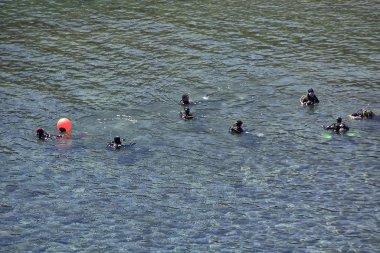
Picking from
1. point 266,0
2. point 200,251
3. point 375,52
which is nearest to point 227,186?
point 200,251

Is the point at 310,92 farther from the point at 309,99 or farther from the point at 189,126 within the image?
the point at 189,126

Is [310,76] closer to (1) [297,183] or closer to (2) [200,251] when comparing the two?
(1) [297,183]

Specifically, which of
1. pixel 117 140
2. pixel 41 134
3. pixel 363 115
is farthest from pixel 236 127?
pixel 41 134

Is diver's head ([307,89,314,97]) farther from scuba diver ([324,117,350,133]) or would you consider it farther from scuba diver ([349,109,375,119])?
scuba diver ([324,117,350,133])

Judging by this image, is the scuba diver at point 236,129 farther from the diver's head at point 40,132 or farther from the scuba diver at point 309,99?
the diver's head at point 40,132

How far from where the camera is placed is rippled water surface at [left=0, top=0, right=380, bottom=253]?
43.4m

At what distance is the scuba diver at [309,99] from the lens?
59531mm

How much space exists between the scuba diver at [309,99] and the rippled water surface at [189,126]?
1.24m

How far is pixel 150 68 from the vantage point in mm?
69125

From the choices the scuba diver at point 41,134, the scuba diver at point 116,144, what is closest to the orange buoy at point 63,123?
the scuba diver at point 41,134

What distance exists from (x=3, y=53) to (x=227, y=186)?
34.1m

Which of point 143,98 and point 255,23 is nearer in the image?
point 143,98

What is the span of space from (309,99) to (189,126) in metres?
9.99

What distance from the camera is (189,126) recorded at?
57.4m
